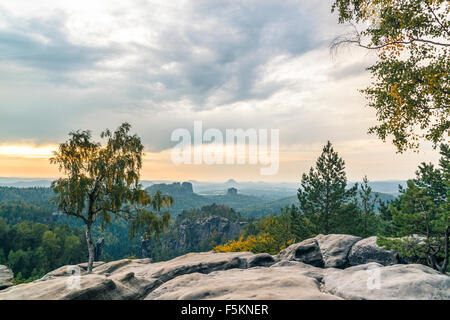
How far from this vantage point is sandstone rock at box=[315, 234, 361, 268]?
1289cm

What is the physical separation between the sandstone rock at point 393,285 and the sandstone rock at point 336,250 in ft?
18.9

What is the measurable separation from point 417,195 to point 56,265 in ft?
394

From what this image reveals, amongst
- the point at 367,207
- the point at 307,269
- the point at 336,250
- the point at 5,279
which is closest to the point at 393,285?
the point at 307,269

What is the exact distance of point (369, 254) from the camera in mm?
12117

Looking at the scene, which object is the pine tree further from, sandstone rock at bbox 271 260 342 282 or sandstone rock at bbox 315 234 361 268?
sandstone rock at bbox 271 260 342 282

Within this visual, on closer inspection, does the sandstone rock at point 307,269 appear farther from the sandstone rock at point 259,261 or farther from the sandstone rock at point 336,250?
the sandstone rock at point 336,250

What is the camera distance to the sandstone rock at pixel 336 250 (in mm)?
12890

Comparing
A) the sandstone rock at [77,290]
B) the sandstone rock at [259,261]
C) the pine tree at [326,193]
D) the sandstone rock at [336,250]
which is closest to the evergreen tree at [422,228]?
the sandstone rock at [336,250]

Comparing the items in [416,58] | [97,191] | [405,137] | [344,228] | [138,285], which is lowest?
[344,228]

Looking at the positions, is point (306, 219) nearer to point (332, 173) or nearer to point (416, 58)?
point (332, 173)

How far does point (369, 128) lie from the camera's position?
10.7 m

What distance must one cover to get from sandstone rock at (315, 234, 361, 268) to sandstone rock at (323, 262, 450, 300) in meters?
5.75

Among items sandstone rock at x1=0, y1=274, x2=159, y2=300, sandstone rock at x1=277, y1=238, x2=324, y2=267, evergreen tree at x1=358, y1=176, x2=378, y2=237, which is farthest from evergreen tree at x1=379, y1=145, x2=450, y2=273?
evergreen tree at x1=358, y1=176, x2=378, y2=237
